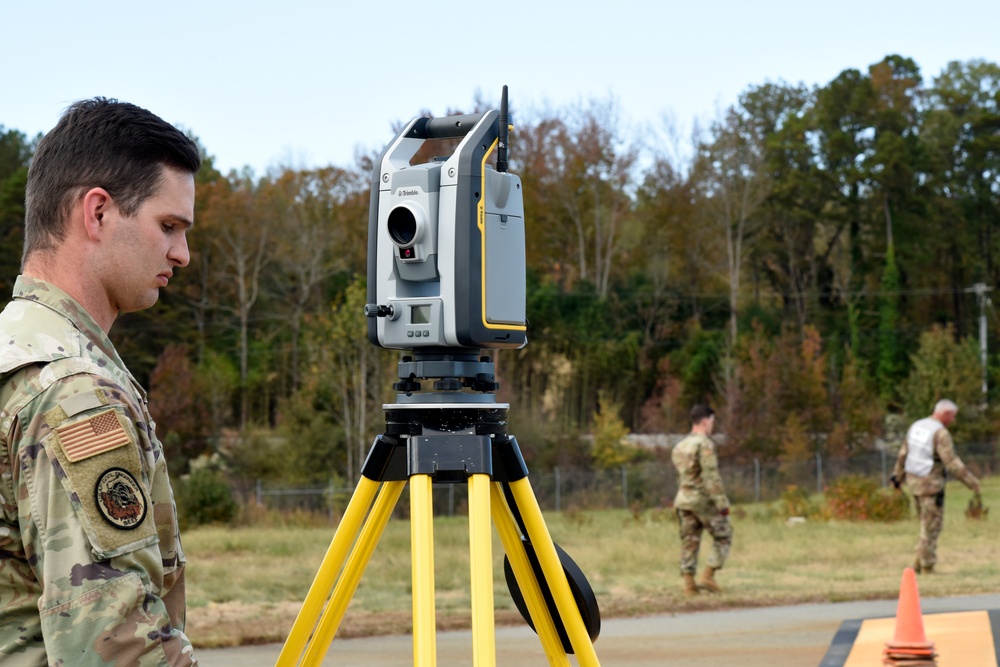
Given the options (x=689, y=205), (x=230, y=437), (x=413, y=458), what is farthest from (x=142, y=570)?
(x=689, y=205)

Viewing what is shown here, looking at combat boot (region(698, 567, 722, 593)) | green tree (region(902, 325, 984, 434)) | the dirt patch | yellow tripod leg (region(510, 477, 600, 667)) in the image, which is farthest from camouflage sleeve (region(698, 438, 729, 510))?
green tree (region(902, 325, 984, 434))

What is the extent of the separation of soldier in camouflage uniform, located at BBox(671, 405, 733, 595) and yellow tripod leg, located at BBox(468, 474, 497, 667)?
8332mm

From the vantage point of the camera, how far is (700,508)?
37.2 feet

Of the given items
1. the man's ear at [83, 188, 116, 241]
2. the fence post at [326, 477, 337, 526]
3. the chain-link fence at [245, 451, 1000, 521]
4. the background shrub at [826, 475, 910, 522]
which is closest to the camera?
the man's ear at [83, 188, 116, 241]

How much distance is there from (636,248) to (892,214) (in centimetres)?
1117

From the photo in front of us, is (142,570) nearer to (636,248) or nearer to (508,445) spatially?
(508,445)

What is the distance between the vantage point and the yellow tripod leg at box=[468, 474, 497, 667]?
9.64 ft

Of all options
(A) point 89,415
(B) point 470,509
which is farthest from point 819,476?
(A) point 89,415

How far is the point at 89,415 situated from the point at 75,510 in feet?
0.47

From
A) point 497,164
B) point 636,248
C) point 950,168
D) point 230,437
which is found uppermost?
point 950,168

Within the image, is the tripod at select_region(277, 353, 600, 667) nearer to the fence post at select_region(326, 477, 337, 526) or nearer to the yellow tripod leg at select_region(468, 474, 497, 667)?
the yellow tripod leg at select_region(468, 474, 497, 667)

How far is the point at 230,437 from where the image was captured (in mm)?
35344

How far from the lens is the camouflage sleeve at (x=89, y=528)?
1.73 m

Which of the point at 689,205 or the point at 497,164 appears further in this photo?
the point at 689,205
